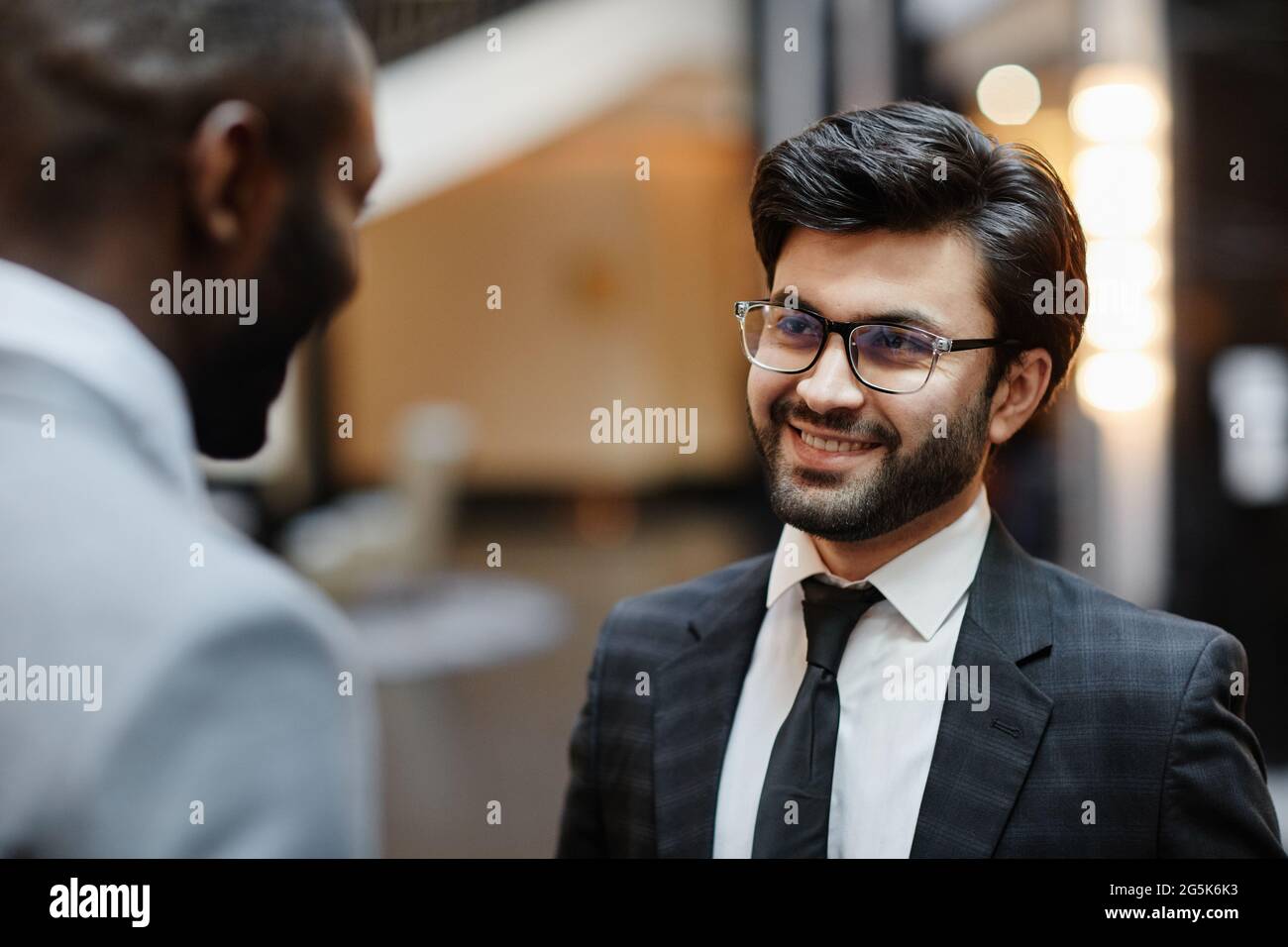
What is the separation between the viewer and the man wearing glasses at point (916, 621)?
1.30 metres

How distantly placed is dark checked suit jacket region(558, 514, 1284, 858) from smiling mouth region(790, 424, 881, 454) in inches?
8.7

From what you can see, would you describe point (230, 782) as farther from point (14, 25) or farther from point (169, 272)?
point (14, 25)

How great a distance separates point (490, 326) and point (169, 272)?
88.5 inches

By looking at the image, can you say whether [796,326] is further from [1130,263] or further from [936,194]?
[1130,263]

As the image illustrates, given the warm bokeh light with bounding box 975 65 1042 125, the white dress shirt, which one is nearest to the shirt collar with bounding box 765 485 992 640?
the white dress shirt

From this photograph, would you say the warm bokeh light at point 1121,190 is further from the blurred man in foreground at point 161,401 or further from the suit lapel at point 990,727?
the blurred man in foreground at point 161,401

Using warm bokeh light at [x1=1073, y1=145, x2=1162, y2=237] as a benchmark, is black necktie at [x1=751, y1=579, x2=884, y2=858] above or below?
below

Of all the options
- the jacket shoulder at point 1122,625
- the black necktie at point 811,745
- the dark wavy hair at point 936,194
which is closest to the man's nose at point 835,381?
the dark wavy hair at point 936,194

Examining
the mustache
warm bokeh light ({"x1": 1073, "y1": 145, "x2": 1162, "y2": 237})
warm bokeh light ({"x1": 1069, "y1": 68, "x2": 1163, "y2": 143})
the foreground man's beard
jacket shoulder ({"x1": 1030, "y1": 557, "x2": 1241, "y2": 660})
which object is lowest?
jacket shoulder ({"x1": 1030, "y1": 557, "x2": 1241, "y2": 660})

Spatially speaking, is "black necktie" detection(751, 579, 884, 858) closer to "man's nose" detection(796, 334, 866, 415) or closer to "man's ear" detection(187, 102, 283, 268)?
"man's nose" detection(796, 334, 866, 415)

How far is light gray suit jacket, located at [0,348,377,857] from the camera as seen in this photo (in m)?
1.16

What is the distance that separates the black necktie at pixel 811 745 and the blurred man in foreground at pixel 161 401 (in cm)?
55

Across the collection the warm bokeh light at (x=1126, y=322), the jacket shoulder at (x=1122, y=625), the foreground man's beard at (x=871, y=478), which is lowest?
the jacket shoulder at (x=1122, y=625)

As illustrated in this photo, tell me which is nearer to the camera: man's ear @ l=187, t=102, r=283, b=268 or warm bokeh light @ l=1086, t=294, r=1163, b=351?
man's ear @ l=187, t=102, r=283, b=268
